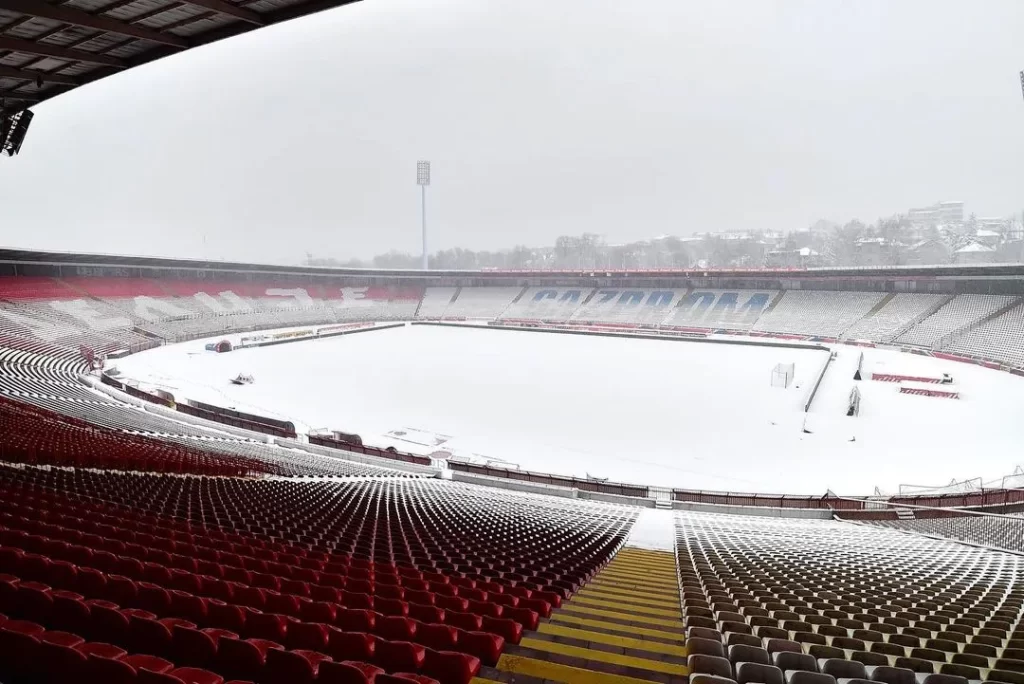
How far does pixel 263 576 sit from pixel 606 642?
3063 millimetres

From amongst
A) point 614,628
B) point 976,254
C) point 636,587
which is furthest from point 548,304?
point 976,254

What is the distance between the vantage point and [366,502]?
1262cm

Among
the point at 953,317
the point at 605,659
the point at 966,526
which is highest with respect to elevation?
the point at 953,317

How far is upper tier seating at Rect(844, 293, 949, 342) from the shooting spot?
44.6m

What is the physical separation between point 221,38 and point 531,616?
13.5 m

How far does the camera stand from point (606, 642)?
15.5ft

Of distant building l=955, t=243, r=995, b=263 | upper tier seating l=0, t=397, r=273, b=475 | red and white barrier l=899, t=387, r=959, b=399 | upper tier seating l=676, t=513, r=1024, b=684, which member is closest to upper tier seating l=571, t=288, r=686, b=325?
red and white barrier l=899, t=387, r=959, b=399

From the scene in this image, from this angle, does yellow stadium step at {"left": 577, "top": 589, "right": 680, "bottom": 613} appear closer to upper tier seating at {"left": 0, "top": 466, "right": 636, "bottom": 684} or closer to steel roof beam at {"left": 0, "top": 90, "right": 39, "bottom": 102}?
upper tier seating at {"left": 0, "top": 466, "right": 636, "bottom": 684}

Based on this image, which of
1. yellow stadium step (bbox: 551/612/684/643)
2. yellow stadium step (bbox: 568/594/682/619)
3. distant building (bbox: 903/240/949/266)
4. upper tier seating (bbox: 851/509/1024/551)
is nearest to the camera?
yellow stadium step (bbox: 551/612/684/643)

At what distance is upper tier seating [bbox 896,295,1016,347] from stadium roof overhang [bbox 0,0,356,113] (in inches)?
1797

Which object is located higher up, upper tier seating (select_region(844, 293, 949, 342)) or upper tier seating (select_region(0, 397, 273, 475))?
upper tier seating (select_region(844, 293, 949, 342))

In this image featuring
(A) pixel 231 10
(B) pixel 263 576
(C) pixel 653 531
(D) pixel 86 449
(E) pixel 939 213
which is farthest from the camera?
(E) pixel 939 213

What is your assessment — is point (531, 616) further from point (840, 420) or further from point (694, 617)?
point (840, 420)

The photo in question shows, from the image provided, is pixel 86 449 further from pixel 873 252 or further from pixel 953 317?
pixel 873 252
